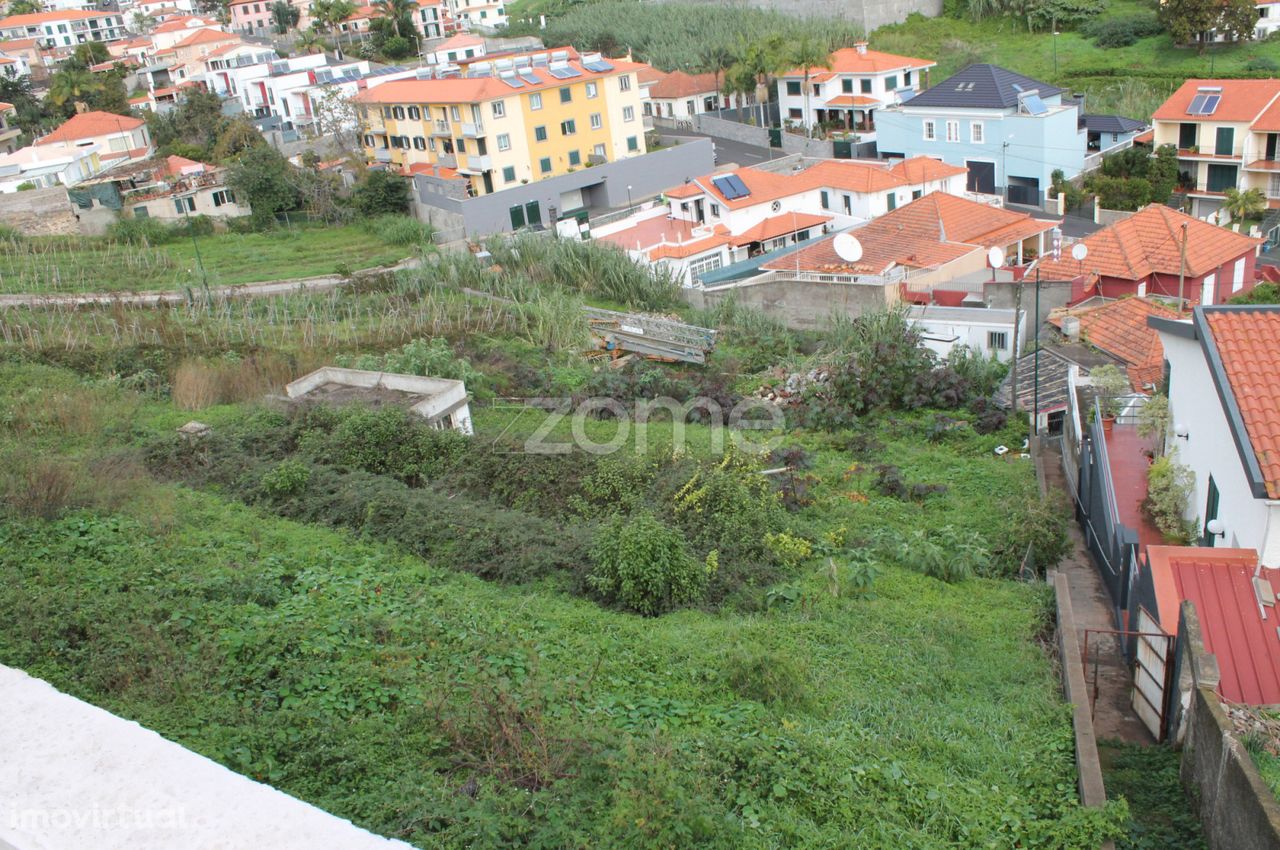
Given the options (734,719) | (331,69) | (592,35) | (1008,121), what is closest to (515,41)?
(592,35)

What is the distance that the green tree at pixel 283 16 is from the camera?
95.2 m

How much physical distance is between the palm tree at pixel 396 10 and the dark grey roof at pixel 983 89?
161 ft

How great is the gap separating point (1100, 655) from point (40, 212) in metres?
43.5

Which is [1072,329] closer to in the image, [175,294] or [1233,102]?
[175,294]

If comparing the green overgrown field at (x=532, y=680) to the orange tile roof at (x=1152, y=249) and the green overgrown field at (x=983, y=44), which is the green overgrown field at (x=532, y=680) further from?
the green overgrown field at (x=983, y=44)

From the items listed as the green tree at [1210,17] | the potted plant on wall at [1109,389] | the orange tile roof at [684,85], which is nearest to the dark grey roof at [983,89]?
the green tree at [1210,17]

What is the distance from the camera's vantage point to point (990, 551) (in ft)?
41.1

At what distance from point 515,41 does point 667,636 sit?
73.3 metres

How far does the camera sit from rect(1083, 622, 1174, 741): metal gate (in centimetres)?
888

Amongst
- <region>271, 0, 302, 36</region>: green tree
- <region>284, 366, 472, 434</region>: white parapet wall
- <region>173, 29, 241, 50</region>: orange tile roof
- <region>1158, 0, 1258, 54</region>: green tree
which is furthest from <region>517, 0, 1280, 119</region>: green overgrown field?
<region>284, 366, 472, 434</region>: white parapet wall

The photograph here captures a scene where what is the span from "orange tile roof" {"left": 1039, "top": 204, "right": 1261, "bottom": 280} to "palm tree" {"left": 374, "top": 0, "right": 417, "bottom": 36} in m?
66.4

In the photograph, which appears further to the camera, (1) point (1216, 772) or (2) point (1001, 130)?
(2) point (1001, 130)

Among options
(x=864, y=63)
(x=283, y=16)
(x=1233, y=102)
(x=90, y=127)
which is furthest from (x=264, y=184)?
(x=283, y=16)

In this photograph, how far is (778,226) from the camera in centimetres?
3472
